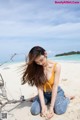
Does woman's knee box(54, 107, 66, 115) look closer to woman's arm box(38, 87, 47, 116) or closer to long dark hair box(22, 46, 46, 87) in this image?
woman's arm box(38, 87, 47, 116)

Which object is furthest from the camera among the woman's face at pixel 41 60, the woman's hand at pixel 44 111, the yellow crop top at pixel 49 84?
the yellow crop top at pixel 49 84

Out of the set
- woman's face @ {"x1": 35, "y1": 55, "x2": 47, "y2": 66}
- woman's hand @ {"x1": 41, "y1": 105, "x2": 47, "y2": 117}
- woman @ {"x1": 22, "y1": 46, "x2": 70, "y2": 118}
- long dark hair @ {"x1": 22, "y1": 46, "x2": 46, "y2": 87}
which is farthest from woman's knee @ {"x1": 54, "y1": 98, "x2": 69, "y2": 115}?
woman's face @ {"x1": 35, "y1": 55, "x2": 47, "y2": 66}

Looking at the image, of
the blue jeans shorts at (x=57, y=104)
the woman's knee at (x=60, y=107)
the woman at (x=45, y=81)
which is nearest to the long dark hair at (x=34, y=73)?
the woman at (x=45, y=81)

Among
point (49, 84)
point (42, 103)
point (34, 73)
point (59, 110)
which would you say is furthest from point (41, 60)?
point (59, 110)

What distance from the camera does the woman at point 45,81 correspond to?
A: 3.66 meters

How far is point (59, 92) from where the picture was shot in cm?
399

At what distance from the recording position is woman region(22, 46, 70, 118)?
12.0ft

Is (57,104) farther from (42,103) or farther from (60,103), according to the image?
(42,103)

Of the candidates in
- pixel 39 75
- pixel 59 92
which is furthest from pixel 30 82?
pixel 59 92

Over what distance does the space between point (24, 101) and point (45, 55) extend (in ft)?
3.74

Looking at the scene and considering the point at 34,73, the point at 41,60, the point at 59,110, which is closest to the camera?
the point at 41,60

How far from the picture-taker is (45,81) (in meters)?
3.85

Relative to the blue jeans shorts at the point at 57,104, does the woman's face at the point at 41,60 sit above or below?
above

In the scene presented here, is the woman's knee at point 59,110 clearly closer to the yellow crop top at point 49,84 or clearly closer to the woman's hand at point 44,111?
the woman's hand at point 44,111
